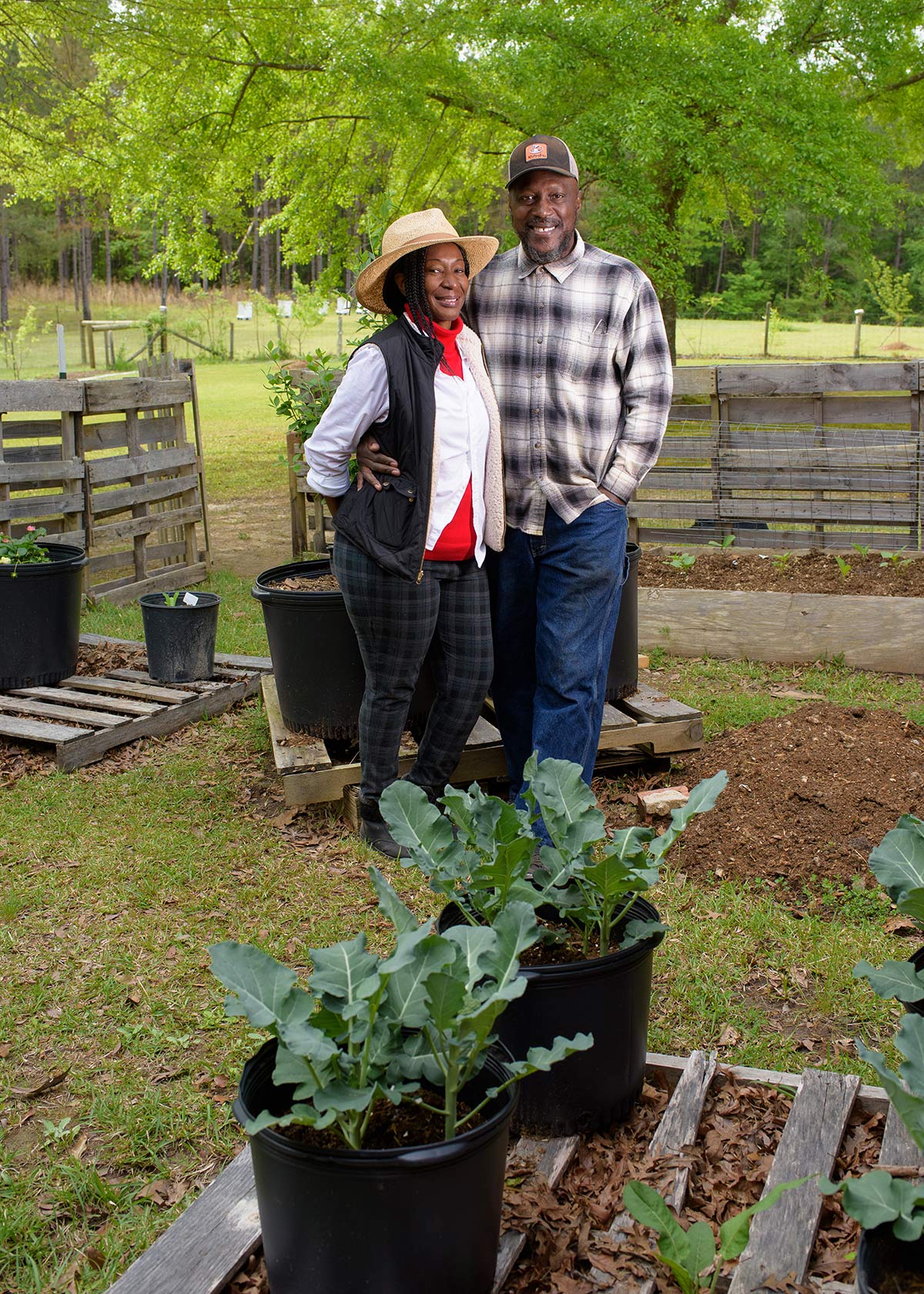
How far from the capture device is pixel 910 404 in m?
7.19

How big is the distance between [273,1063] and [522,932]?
484 millimetres

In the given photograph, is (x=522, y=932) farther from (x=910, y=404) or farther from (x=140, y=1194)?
(x=910, y=404)

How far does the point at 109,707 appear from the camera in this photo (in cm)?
545

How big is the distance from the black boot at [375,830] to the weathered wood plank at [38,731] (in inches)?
67.6

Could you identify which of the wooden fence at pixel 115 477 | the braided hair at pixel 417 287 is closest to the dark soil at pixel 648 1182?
the braided hair at pixel 417 287

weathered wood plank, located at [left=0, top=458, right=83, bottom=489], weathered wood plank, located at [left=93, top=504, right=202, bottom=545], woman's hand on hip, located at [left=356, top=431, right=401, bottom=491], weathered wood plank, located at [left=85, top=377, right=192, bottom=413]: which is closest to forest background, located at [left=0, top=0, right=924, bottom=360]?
weathered wood plank, located at [left=85, top=377, right=192, bottom=413]

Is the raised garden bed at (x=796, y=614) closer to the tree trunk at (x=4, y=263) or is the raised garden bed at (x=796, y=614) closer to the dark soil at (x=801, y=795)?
the dark soil at (x=801, y=795)

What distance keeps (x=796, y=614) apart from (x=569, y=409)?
329cm

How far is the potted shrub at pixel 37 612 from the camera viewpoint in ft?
18.0

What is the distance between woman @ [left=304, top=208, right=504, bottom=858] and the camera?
10.8 feet

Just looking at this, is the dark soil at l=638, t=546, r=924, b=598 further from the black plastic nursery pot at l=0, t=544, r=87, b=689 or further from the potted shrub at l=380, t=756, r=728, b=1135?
the potted shrub at l=380, t=756, r=728, b=1135

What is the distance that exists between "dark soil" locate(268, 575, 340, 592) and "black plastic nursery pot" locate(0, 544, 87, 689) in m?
1.46

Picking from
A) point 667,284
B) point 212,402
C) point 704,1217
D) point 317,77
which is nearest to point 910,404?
point 667,284

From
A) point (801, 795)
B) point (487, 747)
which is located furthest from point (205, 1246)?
point (801, 795)
